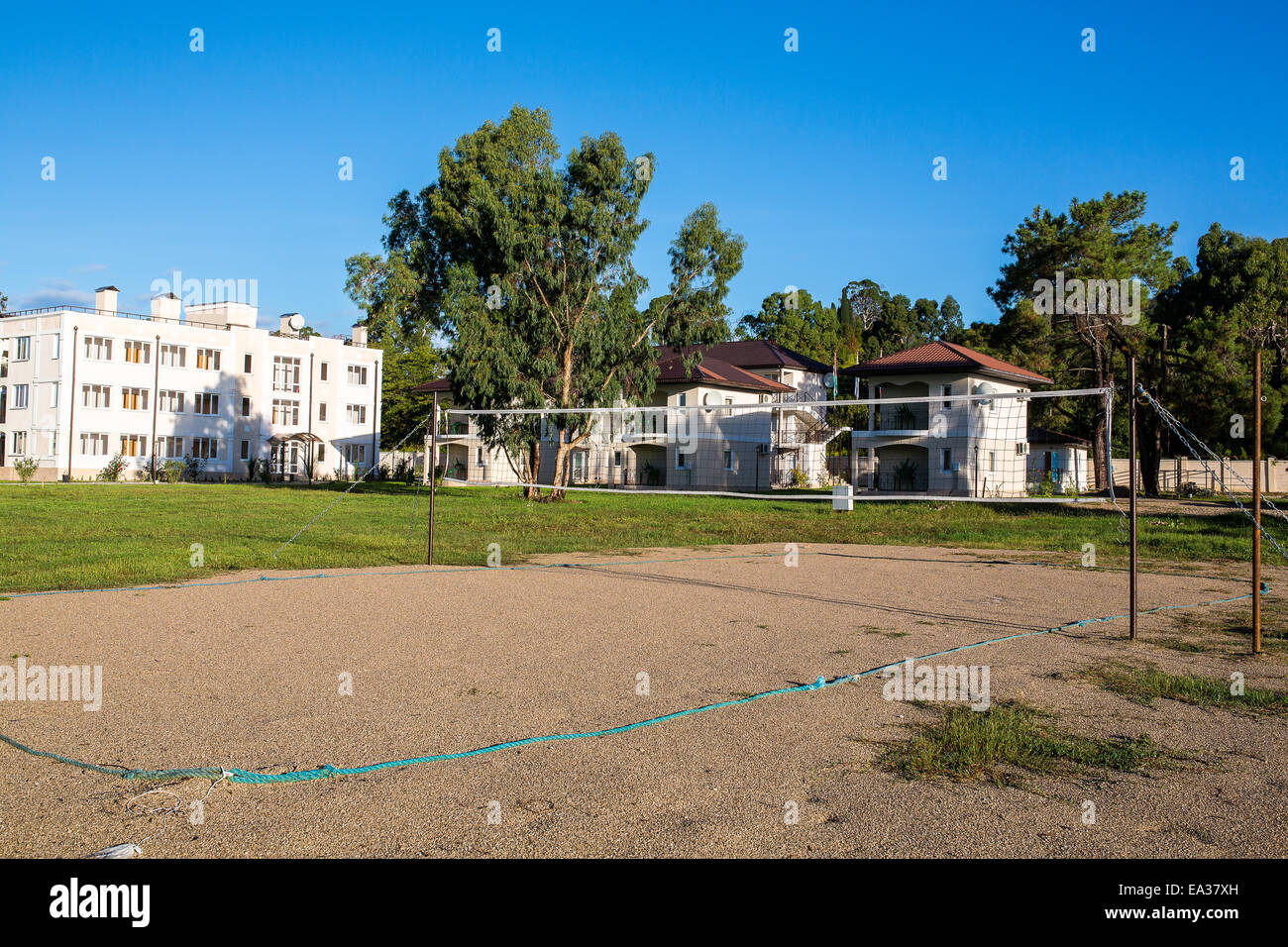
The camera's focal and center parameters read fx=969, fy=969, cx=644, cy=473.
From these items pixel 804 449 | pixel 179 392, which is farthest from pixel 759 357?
pixel 179 392

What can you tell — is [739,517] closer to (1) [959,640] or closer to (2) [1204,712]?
(1) [959,640]

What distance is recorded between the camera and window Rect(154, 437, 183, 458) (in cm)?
5656

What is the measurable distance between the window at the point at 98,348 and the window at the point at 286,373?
34.1 ft

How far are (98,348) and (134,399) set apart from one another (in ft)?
11.0

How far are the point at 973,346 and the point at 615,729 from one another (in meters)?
55.5

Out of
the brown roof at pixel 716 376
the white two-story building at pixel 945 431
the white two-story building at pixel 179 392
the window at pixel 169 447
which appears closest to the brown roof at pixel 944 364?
the white two-story building at pixel 945 431

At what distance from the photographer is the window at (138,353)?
55.7 metres

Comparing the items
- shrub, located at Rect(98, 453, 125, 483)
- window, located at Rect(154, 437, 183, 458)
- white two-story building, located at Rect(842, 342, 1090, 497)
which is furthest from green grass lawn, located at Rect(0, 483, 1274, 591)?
window, located at Rect(154, 437, 183, 458)

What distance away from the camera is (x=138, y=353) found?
56.1m

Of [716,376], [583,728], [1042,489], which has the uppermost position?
[716,376]

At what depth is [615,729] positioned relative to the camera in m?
6.07

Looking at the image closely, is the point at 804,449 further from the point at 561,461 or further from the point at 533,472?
the point at 561,461

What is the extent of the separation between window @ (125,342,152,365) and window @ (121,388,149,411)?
1669 millimetres

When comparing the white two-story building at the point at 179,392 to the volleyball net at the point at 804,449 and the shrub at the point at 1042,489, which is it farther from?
the shrub at the point at 1042,489
